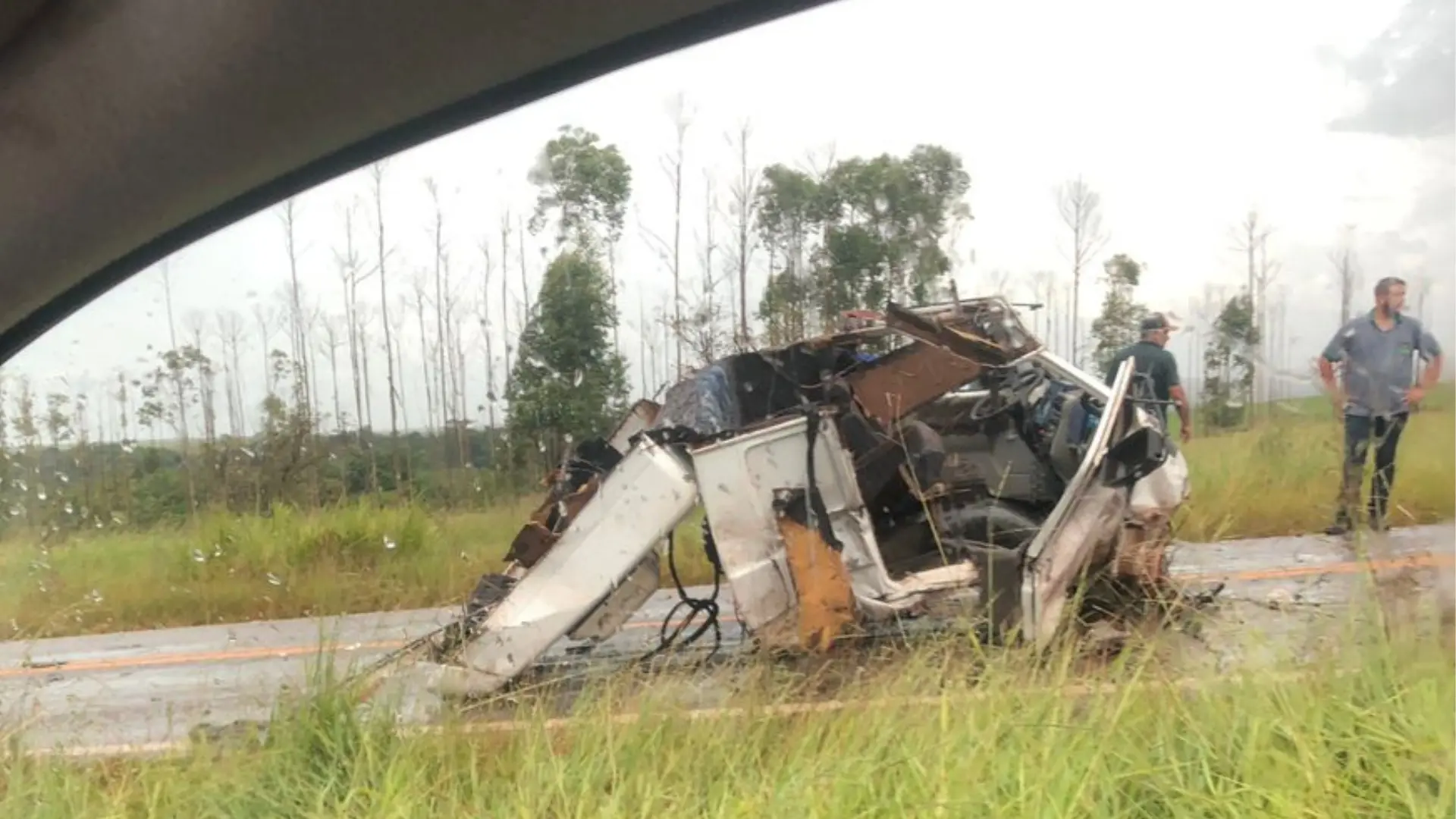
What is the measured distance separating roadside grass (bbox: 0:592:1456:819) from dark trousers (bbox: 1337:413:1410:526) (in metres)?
0.33

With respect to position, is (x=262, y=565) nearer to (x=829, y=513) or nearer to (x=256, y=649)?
(x=256, y=649)

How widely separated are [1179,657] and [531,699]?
181cm

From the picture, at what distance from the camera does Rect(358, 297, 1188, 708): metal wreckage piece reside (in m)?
3.69

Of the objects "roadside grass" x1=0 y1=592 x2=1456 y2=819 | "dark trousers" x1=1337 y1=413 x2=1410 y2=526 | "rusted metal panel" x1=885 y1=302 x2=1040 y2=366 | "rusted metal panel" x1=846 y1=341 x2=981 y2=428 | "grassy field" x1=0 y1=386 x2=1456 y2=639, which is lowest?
"roadside grass" x1=0 y1=592 x2=1456 y2=819

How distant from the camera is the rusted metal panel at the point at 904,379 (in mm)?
4074

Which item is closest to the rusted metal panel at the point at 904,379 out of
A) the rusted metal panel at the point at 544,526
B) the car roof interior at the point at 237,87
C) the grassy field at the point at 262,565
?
the grassy field at the point at 262,565

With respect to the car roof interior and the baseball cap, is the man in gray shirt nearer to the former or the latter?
the baseball cap

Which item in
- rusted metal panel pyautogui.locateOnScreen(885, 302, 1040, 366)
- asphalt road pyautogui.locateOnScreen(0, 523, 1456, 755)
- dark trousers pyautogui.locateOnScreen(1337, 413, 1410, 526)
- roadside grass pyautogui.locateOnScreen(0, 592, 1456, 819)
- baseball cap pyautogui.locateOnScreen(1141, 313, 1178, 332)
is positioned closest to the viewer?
roadside grass pyautogui.locateOnScreen(0, 592, 1456, 819)

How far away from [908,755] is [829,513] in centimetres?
132

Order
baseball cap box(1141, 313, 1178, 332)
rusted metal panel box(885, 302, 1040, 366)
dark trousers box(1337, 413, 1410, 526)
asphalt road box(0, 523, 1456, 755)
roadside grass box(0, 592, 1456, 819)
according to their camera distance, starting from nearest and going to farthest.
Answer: roadside grass box(0, 592, 1456, 819), dark trousers box(1337, 413, 1410, 526), asphalt road box(0, 523, 1456, 755), baseball cap box(1141, 313, 1178, 332), rusted metal panel box(885, 302, 1040, 366)

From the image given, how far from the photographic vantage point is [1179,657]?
2.97m

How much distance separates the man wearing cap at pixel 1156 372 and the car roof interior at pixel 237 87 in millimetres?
1816

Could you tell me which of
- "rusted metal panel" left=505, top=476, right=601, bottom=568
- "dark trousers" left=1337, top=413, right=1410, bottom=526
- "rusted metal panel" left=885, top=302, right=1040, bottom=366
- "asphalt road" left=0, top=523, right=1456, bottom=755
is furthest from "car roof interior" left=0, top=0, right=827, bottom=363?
"dark trousers" left=1337, top=413, right=1410, bottom=526

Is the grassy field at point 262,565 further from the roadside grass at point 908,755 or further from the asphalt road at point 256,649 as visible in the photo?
the roadside grass at point 908,755
